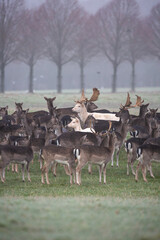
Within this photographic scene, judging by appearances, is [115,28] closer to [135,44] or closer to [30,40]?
[135,44]

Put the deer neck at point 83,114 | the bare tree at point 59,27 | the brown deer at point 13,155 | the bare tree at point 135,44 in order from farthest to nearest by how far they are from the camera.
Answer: the bare tree at point 135,44, the bare tree at point 59,27, the deer neck at point 83,114, the brown deer at point 13,155

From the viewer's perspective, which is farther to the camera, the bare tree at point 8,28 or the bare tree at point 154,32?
the bare tree at point 154,32

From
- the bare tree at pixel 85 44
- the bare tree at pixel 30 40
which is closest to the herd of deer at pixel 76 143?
the bare tree at pixel 30 40

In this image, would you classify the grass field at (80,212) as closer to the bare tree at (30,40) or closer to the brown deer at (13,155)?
the brown deer at (13,155)

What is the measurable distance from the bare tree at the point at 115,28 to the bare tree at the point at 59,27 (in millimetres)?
2866

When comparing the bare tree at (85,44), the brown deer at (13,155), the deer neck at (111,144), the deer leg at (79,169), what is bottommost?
the deer leg at (79,169)

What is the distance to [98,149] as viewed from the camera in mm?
12898

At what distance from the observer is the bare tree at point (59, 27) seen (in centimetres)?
5081

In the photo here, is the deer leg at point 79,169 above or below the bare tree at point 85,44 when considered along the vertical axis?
below

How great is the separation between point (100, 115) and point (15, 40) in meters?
27.8

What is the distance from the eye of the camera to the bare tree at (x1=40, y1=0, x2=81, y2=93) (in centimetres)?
5081

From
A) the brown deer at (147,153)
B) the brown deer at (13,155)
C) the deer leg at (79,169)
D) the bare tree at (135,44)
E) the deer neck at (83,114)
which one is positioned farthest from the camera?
the bare tree at (135,44)

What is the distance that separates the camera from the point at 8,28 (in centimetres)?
4647

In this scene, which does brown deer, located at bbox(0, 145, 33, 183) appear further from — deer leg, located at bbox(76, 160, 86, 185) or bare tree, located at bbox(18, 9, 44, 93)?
bare tree, located at bbox(18, 9, 44, 93)
